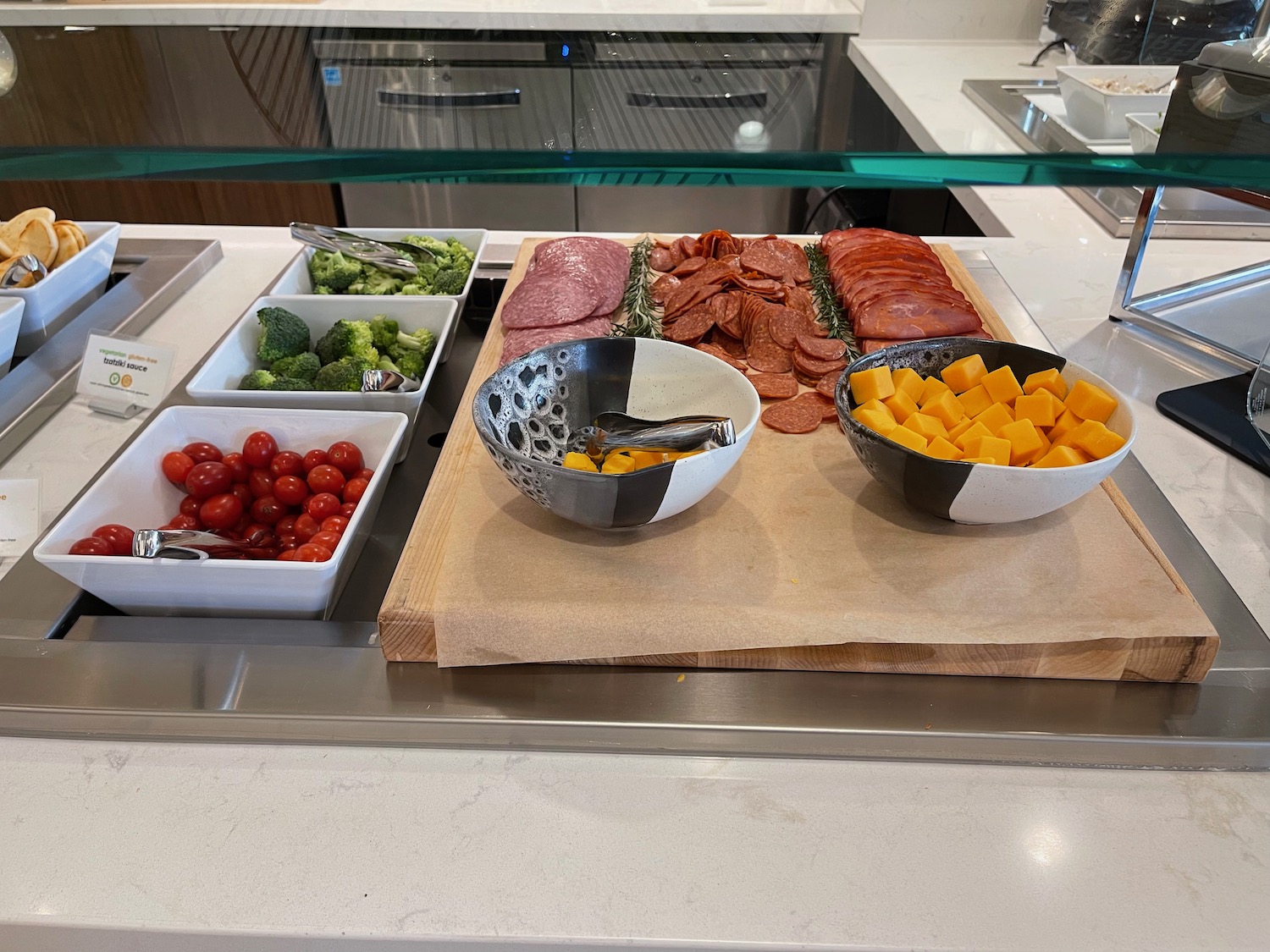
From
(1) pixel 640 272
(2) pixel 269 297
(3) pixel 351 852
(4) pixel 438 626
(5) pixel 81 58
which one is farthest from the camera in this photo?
(1) pixel 640 272

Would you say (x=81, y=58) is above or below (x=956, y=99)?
above

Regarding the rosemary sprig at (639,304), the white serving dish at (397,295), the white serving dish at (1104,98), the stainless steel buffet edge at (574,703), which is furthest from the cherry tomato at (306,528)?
the white serving dish at (1104,98)

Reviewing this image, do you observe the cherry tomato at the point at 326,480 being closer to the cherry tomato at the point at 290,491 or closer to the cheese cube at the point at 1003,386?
the cherry tomato at the point at 290,491

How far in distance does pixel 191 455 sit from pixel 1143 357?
3.88 ft

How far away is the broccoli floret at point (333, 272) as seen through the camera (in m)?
1.27

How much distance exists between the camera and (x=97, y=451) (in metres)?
1.03

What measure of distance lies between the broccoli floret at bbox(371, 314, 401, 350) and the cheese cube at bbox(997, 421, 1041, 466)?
28.8 inches

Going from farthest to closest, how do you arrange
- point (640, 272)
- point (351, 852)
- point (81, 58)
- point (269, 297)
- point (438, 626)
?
point (640, 272) → point (269, 297) → point (81, 58) → point (438, 626) → point (351, 852)

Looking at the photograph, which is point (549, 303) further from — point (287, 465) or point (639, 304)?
point (287, 465)

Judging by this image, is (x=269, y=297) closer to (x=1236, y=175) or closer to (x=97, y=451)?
(x=97, y=451)

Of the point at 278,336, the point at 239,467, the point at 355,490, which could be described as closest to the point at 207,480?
the point at 239,467

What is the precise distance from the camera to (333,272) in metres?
1.27

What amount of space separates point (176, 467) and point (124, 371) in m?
0.26

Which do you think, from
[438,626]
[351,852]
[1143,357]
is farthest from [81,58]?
[1143,357]
